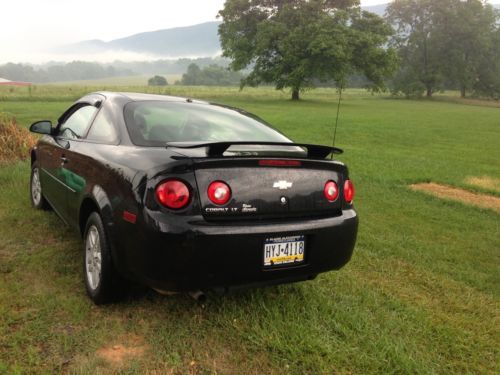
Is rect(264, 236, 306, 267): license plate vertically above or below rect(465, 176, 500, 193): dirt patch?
above

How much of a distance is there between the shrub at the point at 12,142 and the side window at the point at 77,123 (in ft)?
14.3

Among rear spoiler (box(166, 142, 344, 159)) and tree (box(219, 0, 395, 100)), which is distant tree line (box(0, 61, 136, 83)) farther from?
rear spoiler (box(166, 142, 344, 159))

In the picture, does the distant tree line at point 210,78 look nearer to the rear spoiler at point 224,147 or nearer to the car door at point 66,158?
the car door at point 66,158

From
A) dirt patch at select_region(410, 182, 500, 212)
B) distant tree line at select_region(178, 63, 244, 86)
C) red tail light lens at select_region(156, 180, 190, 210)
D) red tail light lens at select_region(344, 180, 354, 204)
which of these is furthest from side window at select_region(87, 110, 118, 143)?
distant tree line at select_region(178, 63, 244, 86)

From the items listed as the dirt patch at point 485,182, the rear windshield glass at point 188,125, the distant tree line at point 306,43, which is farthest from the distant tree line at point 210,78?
the rear windshield glass at point 188,125

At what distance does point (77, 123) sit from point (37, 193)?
153cm

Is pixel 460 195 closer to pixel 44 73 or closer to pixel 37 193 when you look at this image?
pixel 37 193

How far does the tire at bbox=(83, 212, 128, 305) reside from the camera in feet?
9.32

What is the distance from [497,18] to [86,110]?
73.0m

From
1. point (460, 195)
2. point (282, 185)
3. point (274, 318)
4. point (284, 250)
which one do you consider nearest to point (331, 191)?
point (282, 185)

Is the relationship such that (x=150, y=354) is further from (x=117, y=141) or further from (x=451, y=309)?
(x=451, y=309)

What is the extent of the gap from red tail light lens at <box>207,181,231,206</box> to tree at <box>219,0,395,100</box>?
3604 cm

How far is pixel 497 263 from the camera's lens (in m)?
4.59

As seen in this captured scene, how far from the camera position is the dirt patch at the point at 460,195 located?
23.5 ft
